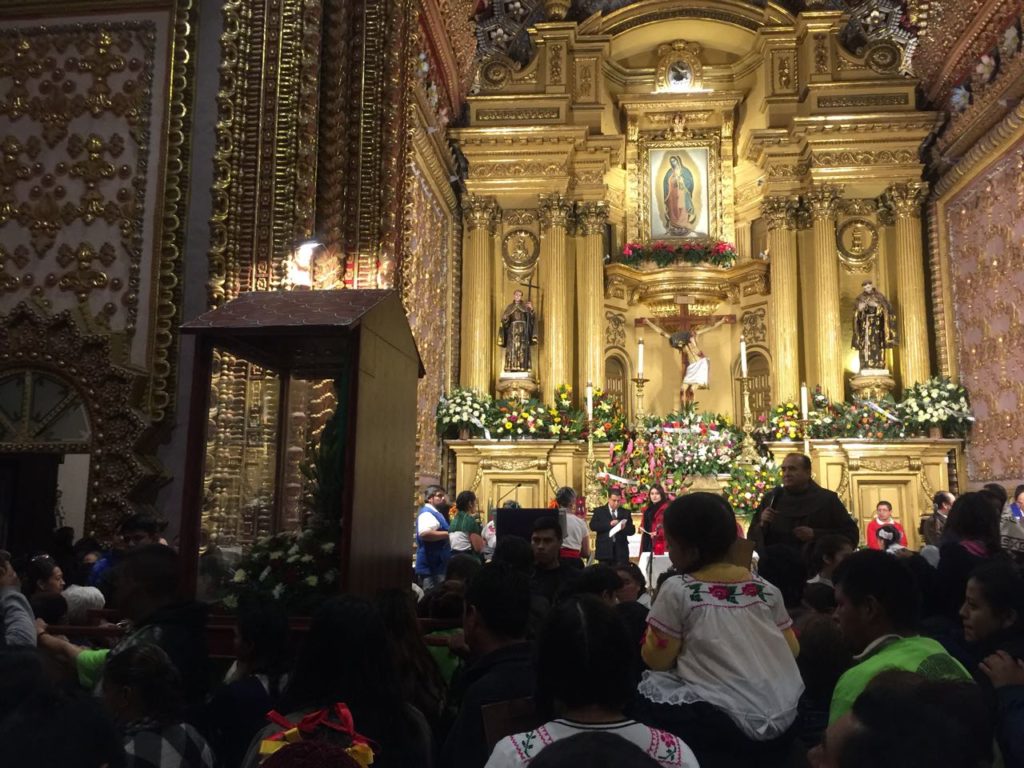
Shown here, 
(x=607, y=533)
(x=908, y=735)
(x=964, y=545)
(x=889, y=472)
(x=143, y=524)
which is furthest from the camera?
(x=889, y=472)

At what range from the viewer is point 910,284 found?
57.1ft

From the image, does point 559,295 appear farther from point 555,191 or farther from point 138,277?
point 138,277

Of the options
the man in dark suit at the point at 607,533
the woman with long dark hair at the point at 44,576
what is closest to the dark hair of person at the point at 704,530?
the woman with long dark hair at the point at 44,576

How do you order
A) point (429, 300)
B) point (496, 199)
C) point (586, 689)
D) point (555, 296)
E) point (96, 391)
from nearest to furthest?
1. point (586, 689)
2. point (96, 391)
3. point (429, 300)
4. point (555, 296)
5. point (496, 199)

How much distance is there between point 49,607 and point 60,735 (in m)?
3.30

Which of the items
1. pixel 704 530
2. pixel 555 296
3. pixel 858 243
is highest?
pixel 858 243

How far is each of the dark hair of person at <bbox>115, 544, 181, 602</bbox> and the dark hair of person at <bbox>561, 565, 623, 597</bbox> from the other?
1727mm

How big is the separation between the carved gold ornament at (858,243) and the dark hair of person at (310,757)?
17.9 meters

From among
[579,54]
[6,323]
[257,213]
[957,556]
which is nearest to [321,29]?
[257,213]

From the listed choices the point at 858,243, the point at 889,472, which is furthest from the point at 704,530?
the point at 858,243

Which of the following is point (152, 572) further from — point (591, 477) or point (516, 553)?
point (591, 477)

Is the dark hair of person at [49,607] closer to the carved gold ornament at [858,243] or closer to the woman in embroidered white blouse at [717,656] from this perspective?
the woman in embroidered white blouse at [717,656]

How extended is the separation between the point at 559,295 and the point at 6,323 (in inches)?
443

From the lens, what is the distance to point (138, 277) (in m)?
8.09
